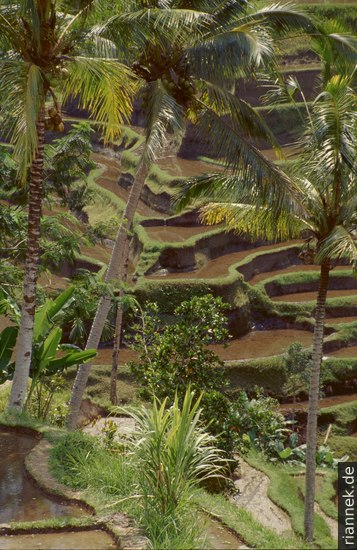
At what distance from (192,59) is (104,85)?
1593mm

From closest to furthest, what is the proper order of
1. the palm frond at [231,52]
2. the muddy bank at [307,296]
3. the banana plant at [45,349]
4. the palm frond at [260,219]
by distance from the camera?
the palm frond at [231,52], the palm frond at [260,219], the banana plant at [45,349], the muddy bank at [307,296]

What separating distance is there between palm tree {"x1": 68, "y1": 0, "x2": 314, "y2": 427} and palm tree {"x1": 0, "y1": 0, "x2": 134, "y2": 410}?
25.5 inches

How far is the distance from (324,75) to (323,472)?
24.9ft

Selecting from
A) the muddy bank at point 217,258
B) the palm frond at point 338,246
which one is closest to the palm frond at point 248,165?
the palm frond at point 338,246

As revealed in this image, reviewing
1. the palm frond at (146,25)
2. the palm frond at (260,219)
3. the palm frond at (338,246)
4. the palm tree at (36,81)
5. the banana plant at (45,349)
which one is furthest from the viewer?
the banana plant at (45,349)

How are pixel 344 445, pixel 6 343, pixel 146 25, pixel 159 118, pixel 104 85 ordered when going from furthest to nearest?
pixel 344 445 → pixel 6 343 → pixel 159 118 → pixel 146 25 → pixel 104 85

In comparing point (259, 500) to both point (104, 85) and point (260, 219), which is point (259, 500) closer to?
point (260, 219)

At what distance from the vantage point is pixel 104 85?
12.3 m

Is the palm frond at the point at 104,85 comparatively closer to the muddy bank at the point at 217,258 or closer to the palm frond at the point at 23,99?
the palm frond at the point at 23,99

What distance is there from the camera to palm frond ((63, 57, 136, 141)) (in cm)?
1184

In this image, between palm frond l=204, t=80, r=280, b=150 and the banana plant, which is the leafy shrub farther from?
palm frond l=204, t=80, r=280, b=150

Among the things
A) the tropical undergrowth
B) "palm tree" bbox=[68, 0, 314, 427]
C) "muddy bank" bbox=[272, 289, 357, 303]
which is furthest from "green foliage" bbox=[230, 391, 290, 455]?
"muddy bank" bbox=[272, 289, 357, 303]

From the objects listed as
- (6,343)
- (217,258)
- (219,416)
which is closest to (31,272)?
(6,343)

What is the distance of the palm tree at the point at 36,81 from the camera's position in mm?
11008
